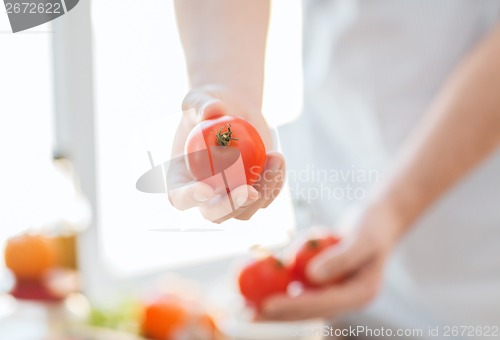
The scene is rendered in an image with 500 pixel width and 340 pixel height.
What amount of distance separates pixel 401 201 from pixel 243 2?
36cm

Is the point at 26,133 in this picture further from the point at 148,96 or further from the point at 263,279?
the point at 148,96

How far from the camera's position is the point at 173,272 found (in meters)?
1.22

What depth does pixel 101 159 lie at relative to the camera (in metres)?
1.00

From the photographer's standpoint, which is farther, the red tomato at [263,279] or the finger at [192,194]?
the red tomato at [263,279]

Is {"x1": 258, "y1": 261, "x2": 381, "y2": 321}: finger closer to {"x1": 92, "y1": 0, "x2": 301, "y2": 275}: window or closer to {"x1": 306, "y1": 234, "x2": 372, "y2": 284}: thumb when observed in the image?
{"x1": 306, "y1": 234, "x2": 372, "y2": 284}: thumb

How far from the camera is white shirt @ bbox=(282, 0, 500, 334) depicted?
64cm

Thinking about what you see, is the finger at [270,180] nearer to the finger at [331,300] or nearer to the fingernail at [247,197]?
the fingernail at [247,197]

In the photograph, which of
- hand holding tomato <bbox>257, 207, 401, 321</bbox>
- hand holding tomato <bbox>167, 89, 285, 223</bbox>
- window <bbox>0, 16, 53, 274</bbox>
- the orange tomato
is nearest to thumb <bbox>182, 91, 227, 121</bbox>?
hand holding tomato <bbox>167, 89, 285, 223</bbox>

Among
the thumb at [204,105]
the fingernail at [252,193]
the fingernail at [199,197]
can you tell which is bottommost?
the fingernail at [199,197]

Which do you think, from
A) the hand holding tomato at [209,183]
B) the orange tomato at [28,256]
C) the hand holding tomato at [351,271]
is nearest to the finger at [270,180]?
the hand holding tomato at [209,183]

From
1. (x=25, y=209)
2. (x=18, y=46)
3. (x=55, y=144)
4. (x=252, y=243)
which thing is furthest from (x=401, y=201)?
(x=55, y=144)

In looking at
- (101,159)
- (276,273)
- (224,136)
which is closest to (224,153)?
(224,136)

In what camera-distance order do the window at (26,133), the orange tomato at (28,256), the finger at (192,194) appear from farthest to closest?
the orange tomato at (28,256)
the window at (26,133)
the finger at (192,194)

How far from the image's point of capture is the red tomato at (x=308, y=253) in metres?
0.66
